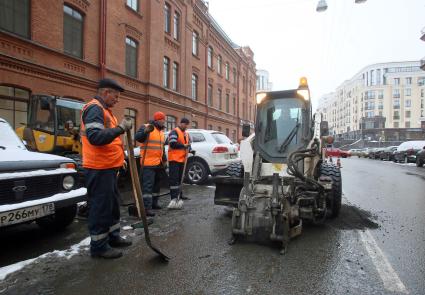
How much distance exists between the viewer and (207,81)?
26.3 meters

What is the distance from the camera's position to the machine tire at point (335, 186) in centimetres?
539

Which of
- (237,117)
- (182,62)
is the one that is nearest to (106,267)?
(182,62)

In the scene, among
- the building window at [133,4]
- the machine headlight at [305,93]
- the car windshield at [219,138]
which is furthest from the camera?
the building window at [133,4]

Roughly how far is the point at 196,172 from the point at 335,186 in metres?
5.28

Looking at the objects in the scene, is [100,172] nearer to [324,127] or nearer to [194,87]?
[324,127]

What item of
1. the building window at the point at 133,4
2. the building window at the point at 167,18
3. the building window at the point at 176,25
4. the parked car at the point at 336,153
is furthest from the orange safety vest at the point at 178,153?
the building window at the point at 176,25

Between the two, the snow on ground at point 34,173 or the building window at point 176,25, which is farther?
the building window at point 176,25

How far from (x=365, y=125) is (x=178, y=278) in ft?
326

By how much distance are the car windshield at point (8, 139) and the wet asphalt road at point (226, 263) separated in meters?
1.31

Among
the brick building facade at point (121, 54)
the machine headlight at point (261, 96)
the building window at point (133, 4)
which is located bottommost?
the machine headlight at point (261, 96)

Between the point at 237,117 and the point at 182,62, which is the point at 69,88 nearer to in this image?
the point at 182,62

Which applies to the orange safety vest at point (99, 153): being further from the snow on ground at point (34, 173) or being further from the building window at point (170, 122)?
the building window at point (170, 122)

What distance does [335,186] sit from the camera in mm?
5371

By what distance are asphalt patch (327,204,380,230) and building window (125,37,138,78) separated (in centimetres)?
1349
